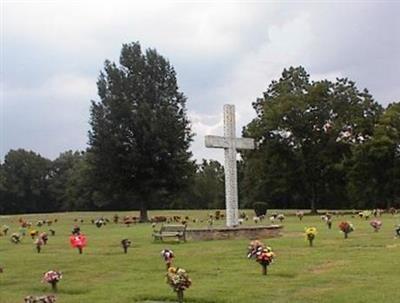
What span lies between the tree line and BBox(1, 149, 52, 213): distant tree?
1460 inches

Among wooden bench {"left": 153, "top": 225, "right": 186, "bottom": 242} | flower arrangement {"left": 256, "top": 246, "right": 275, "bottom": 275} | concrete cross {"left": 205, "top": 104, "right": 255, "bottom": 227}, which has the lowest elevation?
flower arrangement {"left": 256, "top": 246, "right": 275, "bottom": 275}

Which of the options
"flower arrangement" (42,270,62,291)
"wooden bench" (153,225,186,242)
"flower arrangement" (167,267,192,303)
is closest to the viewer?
"flower arrangement" (167,267,192,303)

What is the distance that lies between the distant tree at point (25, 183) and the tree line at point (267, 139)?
122ft

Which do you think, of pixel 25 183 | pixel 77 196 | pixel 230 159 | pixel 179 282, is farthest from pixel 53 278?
pixel 25 183

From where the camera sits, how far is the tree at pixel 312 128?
2329 inches

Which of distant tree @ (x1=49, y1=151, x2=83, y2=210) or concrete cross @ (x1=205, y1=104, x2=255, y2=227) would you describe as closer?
concrete cross @ (x1=205, y1=104, x2=255, y2=227)

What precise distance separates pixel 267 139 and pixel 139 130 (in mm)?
13220

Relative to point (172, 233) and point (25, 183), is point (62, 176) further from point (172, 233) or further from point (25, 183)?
point (172, 233)

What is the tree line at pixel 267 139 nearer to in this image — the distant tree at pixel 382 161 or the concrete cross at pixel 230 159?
the distant tree at pixel 382 161

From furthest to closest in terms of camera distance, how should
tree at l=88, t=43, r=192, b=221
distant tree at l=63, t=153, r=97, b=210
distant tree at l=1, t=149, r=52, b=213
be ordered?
distant tree at l=1, t=149, r=52, b=213 → distant tree at l=63, t=153, r=97, b=210 → tree at l=88, t=43, r=192, b=221

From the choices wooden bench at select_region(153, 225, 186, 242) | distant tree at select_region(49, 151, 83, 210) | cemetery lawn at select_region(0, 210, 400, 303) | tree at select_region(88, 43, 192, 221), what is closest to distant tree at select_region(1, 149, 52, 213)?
distant tree at select_region(49, 151, 83, 210)

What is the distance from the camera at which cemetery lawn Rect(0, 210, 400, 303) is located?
40.3 feet

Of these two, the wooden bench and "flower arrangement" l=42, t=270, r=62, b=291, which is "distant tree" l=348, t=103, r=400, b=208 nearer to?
the wooden bench

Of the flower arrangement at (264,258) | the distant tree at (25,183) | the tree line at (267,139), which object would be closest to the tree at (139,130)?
the tree line at (267,139)
